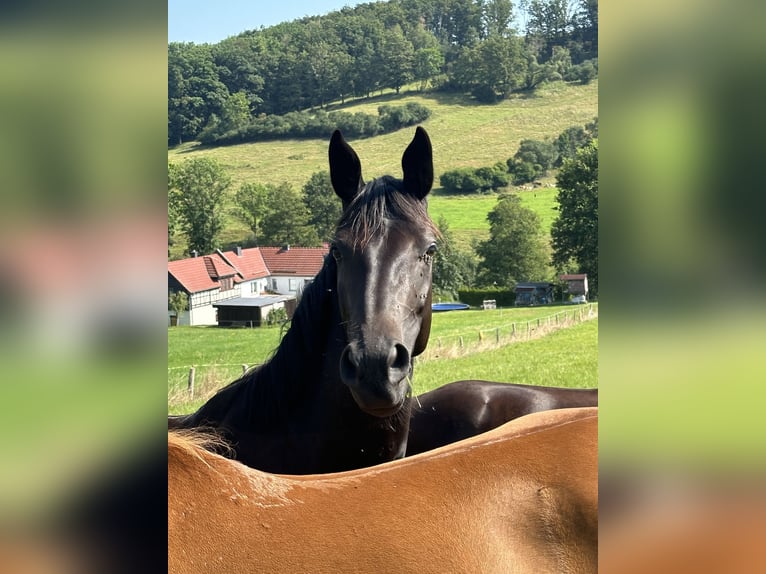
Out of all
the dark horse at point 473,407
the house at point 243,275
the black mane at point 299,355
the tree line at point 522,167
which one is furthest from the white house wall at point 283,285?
the black mane at point 299,355

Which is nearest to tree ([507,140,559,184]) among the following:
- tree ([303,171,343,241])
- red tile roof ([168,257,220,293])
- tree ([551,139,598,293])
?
tree ([551,139,598,293])

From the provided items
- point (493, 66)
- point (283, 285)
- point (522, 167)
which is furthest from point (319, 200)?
point (522, 167)

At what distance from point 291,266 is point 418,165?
454 centimetres

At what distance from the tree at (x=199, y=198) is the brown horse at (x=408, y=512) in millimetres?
6005

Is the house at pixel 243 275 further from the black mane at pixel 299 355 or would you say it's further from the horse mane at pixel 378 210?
the horse mane at pixel 378 210

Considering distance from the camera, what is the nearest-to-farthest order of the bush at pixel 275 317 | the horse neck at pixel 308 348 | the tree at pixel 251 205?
the horse neck at pixel 308 348, the bush at pixel 275 317, the tree at pixel 251 205

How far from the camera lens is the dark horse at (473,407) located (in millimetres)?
4008

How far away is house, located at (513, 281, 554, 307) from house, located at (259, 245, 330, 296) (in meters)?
2.68

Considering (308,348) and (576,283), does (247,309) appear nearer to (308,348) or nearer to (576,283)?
(576,283)

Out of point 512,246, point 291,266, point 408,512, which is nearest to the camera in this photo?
point 408,512

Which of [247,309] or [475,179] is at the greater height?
[475,179]

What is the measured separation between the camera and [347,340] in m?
2.77

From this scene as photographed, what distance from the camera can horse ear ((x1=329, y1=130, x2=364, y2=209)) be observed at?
10.2ft
